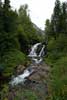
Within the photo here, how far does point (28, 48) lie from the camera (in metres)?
48.7

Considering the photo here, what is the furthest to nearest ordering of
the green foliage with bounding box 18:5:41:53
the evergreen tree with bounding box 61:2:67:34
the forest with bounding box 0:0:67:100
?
the evergreen tree with bounding box 61:2:67:34 → the green foliage with bounding box 18:5:41:53 → the forest with bounding box 0:0:67:100

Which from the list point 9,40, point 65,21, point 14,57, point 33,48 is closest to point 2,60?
point 14,57

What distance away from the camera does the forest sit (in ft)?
46.5

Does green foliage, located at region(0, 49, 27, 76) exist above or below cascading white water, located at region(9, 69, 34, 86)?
above

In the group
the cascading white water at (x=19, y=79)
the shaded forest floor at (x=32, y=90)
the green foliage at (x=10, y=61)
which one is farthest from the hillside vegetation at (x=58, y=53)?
the green foliage at (x=10, y=61)

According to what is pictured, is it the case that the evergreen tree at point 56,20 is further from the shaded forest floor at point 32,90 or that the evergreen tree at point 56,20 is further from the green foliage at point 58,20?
the shaded forest floor at point 32,90

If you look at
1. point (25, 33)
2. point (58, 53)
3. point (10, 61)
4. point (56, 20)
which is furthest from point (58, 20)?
point (10, 61)

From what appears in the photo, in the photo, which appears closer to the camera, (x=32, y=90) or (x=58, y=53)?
(x=32, y=90)

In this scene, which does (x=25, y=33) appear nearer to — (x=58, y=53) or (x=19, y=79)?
(x=58, y=53)

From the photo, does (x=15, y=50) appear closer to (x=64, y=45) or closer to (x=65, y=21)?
(x=64, y=45)

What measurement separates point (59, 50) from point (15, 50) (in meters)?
6.28

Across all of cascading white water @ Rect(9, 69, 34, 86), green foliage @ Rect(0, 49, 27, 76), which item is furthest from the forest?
cascading white water @ Rect(9, 69, 34, 86)

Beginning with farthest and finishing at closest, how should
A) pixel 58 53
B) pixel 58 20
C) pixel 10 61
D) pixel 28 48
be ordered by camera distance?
pixel 58 20
pixel 28 48
pixel 58 53
pixel 10 61

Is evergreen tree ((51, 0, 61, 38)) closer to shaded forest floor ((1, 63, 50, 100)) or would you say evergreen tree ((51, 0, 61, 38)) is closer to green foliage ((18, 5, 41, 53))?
green foliage ((18, 5, 41, 53))
